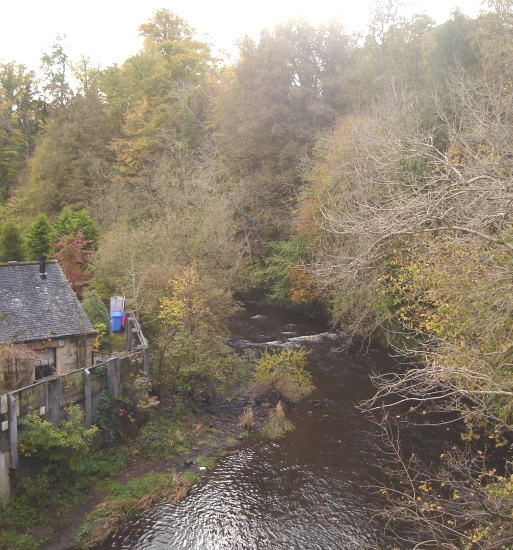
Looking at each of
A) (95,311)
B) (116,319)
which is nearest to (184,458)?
(95,311)

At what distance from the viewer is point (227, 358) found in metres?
20.9

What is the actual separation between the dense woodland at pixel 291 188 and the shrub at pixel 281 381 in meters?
1.83

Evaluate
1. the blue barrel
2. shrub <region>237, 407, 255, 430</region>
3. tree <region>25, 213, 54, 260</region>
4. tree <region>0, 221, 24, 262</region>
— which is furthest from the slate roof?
tree <region>0, 221, 24, 262</region>

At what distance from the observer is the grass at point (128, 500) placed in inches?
446

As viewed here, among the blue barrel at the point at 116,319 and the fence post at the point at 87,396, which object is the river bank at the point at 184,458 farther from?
the blue barrel at the point at 116,319

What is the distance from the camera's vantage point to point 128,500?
40.9ft

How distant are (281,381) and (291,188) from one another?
19.0m

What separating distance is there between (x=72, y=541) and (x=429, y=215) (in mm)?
10268

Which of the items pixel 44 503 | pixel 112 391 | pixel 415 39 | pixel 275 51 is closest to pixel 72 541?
pixel 44 503

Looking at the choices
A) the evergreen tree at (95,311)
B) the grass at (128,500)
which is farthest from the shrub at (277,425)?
the evergreen tree at (95,311)

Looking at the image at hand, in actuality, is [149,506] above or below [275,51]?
below

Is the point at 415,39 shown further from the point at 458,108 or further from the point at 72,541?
the point at 72,541

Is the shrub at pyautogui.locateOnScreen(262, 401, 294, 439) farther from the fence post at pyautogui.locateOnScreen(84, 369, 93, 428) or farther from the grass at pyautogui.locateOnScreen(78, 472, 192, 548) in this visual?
the fence post at pyautogui.locateOnScreen(84, 369, 93, 428)

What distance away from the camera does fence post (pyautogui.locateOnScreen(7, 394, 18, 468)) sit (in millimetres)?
11195
